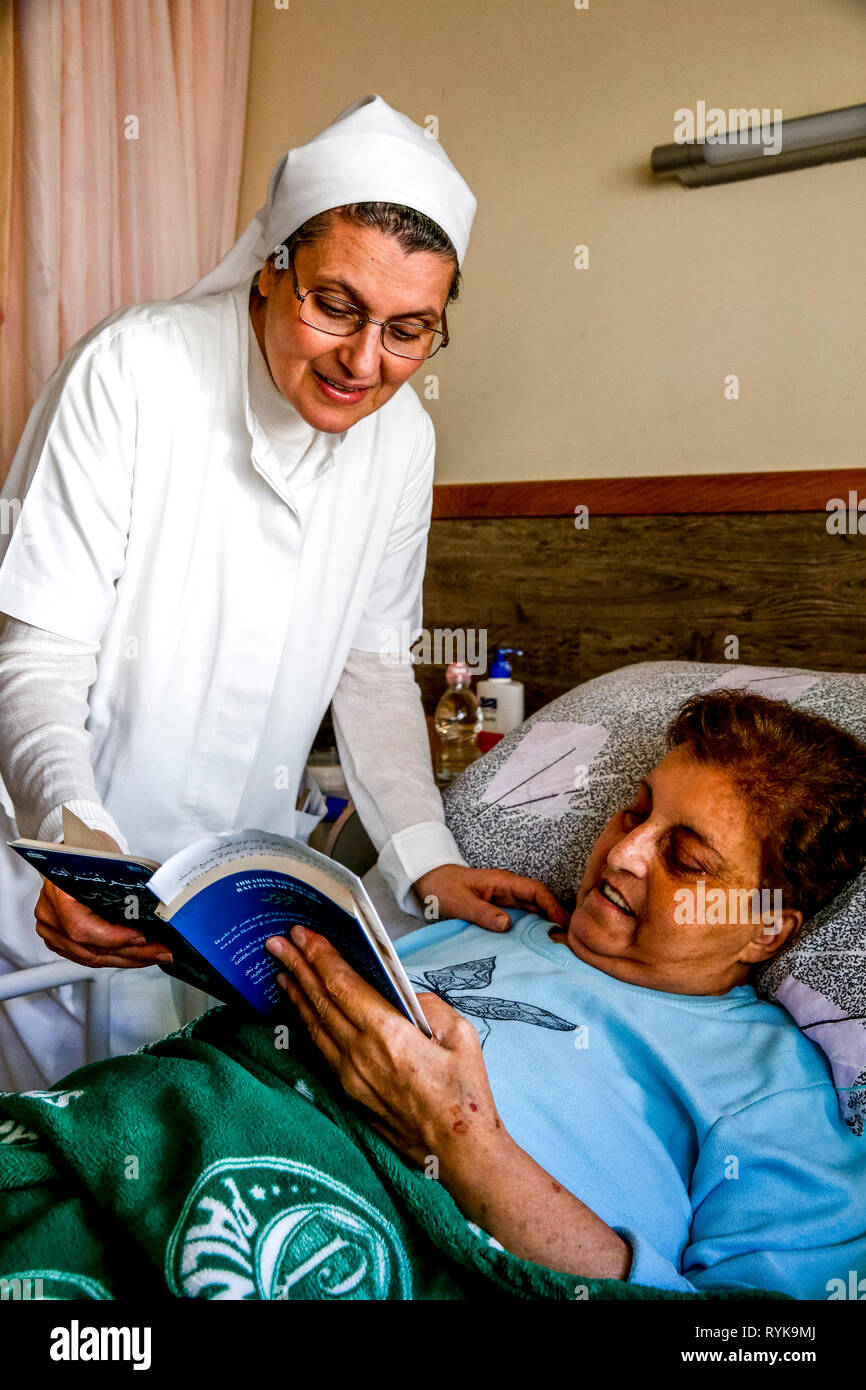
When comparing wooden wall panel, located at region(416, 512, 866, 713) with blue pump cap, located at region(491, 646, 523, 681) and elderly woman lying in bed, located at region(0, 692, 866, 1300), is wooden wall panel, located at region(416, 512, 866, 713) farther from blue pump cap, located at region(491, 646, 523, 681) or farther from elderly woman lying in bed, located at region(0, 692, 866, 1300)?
elderly woman lying in bed, located at region(0, 692, 866, 1300)

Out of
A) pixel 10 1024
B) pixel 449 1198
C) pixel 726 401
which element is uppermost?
pixel 726 401

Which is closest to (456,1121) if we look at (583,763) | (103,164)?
(583,763)

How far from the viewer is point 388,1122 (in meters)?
1.02

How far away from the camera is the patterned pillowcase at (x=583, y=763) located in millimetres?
1634

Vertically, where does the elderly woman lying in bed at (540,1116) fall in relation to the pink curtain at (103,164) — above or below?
below

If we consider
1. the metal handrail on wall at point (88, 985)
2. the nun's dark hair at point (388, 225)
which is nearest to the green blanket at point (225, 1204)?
the metal handrail on wall at point (88, 985)

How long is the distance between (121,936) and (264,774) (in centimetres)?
64

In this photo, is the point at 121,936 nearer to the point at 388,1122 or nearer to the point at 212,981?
the point at 212,981

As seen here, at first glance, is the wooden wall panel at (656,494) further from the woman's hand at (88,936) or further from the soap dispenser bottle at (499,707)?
the woman's hand at (88,936)

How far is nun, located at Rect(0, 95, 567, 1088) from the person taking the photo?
55.1 inches

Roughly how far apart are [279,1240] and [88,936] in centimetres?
41

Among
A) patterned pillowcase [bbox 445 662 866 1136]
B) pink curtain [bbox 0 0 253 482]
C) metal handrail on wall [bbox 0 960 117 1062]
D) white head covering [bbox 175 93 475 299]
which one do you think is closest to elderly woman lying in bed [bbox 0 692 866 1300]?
patterned pillowcase [bbox 445 662 866 1136]

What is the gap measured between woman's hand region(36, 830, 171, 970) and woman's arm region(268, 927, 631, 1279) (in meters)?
0.25
